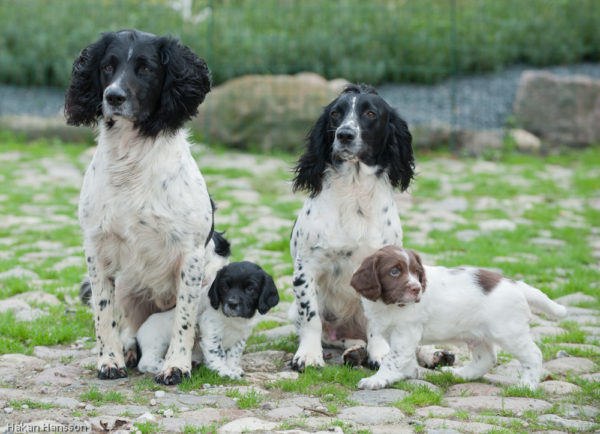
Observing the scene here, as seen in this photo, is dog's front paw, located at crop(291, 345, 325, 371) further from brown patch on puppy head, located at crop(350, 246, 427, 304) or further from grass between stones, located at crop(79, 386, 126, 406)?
grass between stones, located at crop(79, 386, 126, 406)

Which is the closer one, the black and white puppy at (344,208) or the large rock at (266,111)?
the black and white puppy at (344,208)

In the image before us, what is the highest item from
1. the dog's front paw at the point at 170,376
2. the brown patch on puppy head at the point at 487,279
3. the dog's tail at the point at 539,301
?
the brown patch on puppy head at the point at 487,279

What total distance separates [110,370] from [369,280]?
4.78ft

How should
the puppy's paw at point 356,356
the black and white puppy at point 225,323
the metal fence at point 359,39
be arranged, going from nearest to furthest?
the black and white puppy at point 225,323
the puppy's paw at point 356,356
the metal fence at point 359,39

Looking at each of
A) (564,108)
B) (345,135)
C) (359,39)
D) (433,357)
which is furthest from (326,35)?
(433,357)

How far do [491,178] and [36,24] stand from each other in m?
9.63

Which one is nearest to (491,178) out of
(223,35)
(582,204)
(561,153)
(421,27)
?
(582,204)

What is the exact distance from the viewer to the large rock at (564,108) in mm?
12836

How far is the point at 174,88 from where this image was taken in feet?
14.1

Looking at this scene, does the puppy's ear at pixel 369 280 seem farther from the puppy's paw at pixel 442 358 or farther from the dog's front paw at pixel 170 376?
the dog's front paw at pixel 170 376

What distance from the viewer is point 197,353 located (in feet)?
15.3

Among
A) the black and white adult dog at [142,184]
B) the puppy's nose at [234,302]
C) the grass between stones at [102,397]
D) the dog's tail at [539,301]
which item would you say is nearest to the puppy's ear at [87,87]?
the black and white adult dog at [142,184]

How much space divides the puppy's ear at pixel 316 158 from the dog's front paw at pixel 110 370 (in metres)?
1.50

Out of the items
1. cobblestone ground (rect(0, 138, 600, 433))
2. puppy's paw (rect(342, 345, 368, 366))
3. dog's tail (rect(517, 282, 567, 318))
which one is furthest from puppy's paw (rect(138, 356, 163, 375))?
dog's tail (rect(517, 282, 567, 318))
